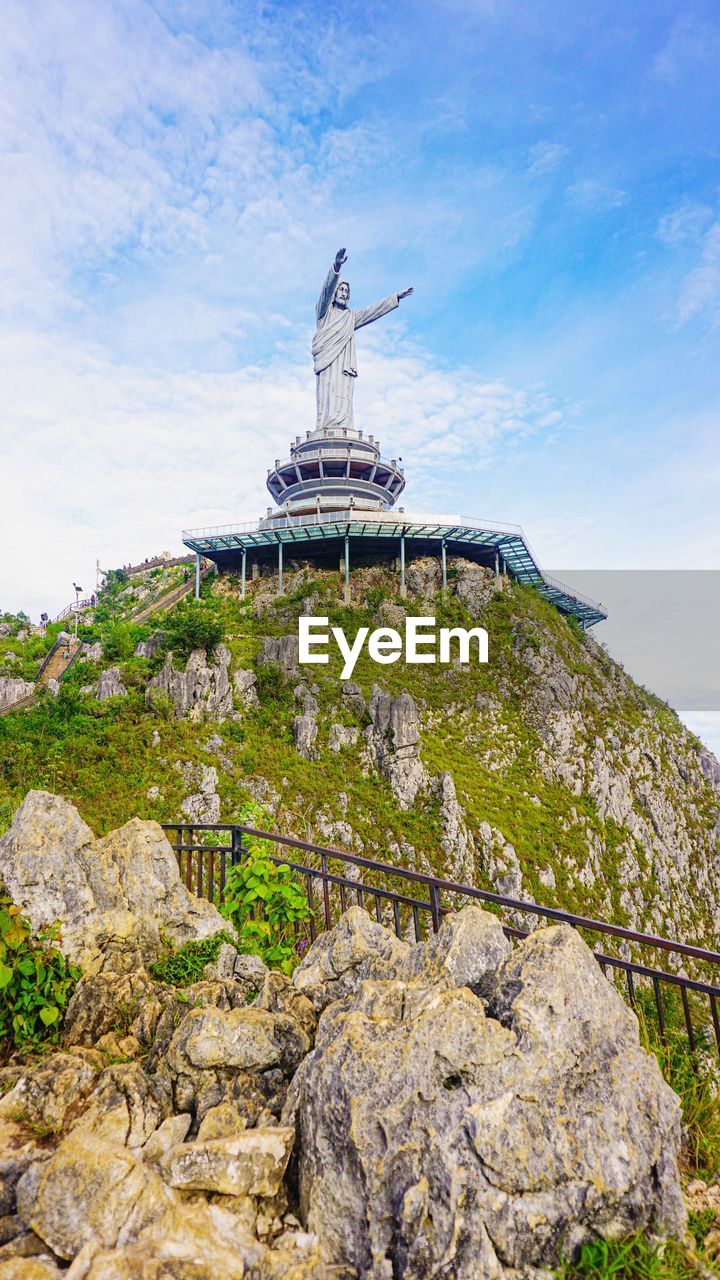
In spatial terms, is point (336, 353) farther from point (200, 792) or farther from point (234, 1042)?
point (234, 1042)

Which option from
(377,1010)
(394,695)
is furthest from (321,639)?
(377,1010)

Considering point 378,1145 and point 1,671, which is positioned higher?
point 1,671

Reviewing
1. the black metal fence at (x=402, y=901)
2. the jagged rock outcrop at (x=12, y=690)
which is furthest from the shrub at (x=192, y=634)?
the black metal fence at (x=402, y=901)

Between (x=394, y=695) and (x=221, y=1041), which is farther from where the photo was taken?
(x=394, y=695)

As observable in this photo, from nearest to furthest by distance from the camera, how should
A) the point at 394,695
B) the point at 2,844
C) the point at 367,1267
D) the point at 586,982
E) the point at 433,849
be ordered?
the point at 367,1267 < the point at 586,982 < the point at 2,844 < the point at 433,849 < the point at 394,695

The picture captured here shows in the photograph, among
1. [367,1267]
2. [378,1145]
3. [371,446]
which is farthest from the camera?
[371,446]

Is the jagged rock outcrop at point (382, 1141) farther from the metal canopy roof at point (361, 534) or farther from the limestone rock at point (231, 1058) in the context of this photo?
the metal canopy roof at point (361, 534)

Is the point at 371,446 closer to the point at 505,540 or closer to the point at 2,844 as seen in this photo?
the point at 505,540
